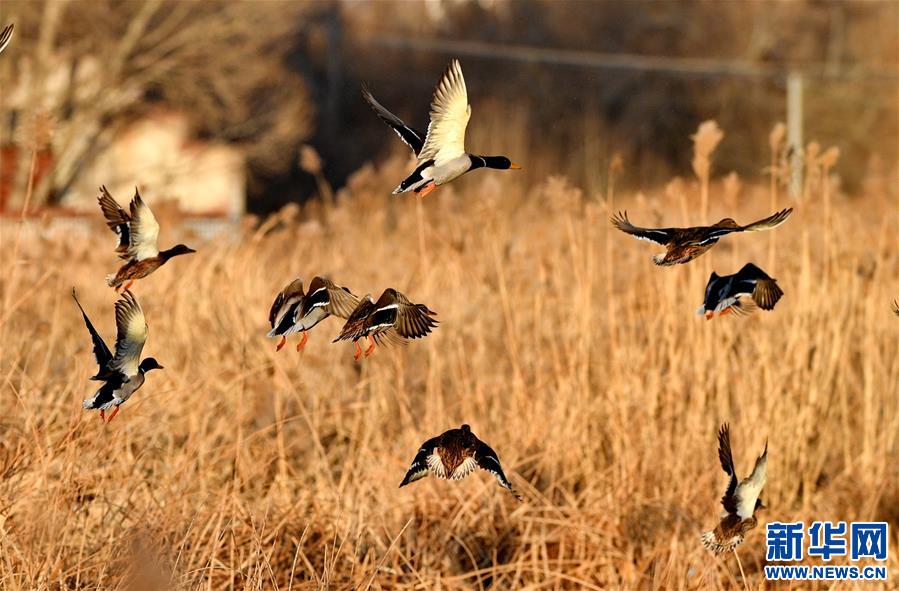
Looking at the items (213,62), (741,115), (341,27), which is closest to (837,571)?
(213,62)

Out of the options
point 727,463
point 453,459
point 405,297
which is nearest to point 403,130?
point 405,297

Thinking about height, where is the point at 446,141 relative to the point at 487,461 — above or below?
above

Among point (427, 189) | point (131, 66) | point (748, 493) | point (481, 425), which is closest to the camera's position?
point (427, 189)

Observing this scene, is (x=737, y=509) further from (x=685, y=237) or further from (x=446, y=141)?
(x=446, y=141)

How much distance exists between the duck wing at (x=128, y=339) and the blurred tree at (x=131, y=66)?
15499 mm

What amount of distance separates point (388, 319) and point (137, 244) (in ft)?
1.41

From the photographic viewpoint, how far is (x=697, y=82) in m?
28.6

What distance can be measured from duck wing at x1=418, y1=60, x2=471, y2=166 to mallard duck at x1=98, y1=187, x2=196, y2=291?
41 cm

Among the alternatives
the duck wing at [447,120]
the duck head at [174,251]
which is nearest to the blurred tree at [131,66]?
the duck head at [174,251]

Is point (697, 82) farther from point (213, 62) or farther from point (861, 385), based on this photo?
point (861, 385)

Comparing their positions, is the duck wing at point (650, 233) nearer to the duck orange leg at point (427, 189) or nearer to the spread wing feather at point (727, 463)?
the duck orange leg at point (427, 189)

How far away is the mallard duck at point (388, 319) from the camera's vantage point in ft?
5.59

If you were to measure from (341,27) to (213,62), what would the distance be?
295 inches

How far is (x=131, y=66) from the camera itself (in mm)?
18016
